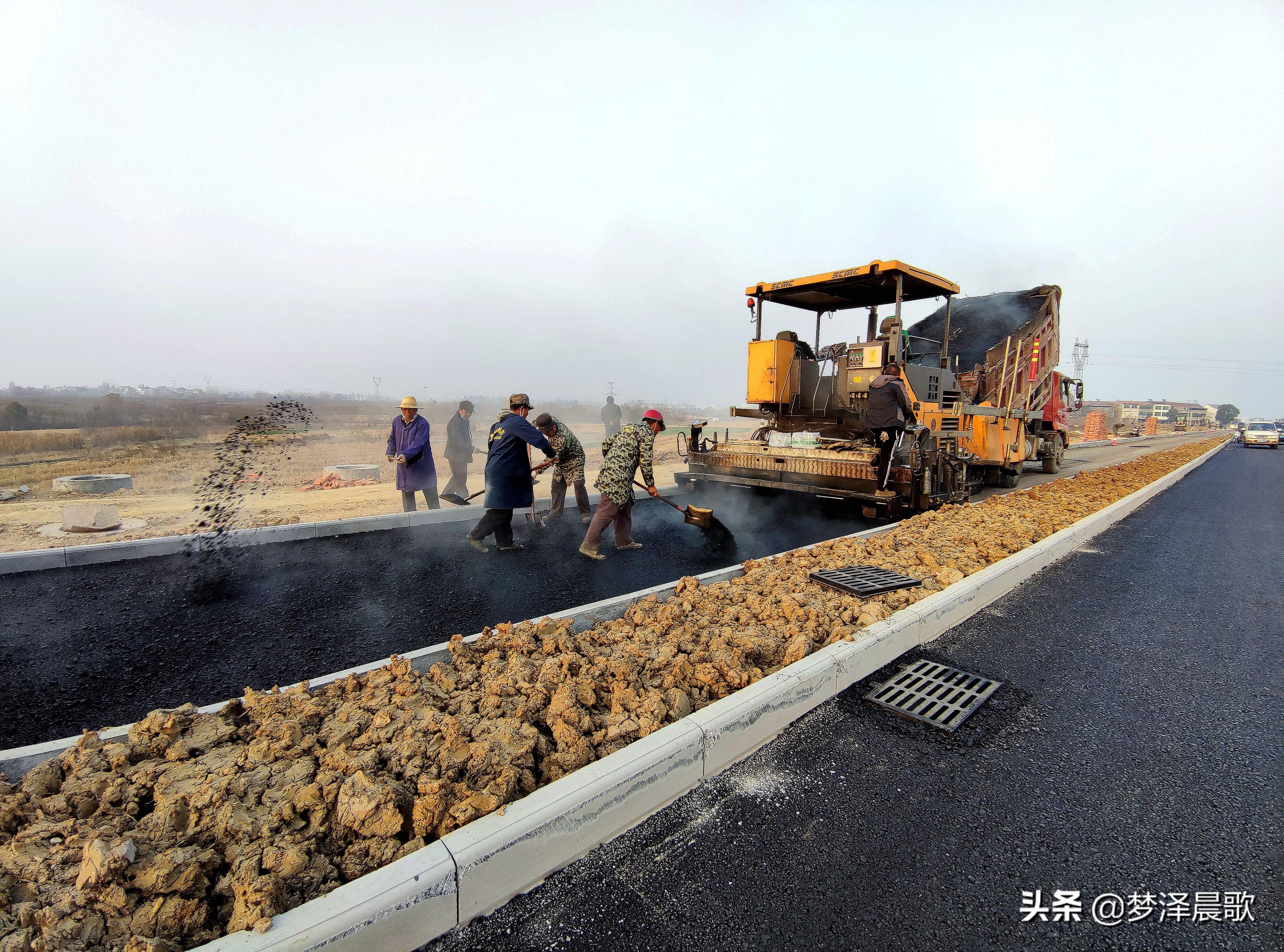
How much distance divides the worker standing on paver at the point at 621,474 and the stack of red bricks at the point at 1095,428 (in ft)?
150

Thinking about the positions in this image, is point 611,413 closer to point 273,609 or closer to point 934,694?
point 273,609

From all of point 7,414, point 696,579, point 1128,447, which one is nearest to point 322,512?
point 696,579

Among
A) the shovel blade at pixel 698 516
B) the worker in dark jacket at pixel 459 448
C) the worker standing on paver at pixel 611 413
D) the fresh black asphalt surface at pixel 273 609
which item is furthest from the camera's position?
the worker standing on paver at pixel 611 413

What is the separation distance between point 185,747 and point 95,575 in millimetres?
3738

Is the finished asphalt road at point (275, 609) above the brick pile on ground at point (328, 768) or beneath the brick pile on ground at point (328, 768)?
beneath

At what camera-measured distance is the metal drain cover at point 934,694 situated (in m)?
2.93

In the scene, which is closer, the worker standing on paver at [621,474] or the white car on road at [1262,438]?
the worker standing on paver at [621,474]

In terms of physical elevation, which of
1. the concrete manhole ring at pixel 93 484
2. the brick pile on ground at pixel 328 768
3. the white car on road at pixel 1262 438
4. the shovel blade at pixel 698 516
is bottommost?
the concrete manhole ring at pixel 93 484

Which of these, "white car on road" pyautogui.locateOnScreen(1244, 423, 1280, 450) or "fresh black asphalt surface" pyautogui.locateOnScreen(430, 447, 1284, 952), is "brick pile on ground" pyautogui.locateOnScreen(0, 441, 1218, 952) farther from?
"white car on road" pyautogui.locateOnScreen(1244, 423, 1280, 450)

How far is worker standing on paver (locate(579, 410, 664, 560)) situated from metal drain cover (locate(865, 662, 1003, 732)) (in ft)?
9.37

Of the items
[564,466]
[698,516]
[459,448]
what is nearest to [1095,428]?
[698,516]

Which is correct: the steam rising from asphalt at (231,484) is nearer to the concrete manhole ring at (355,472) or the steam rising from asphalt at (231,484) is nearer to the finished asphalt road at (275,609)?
the finished asphalt road at (275,609)

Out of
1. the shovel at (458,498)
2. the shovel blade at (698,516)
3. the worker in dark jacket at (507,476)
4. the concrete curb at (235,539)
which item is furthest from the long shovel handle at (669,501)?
the concrete curb at (235,539)

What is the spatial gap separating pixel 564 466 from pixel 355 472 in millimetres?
10590
